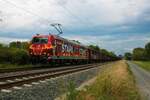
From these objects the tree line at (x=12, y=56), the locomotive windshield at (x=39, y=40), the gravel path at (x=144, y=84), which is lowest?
the gravel path at (x=144, y=84)

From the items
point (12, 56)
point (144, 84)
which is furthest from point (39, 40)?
point (144, 84)

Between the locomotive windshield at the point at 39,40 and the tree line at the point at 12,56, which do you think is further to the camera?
the tree line at the point at 12,56

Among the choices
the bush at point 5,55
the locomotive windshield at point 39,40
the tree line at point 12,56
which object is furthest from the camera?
the tree line at point 12,56

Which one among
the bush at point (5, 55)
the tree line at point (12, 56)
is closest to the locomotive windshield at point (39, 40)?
the tree line at point (12, 56)

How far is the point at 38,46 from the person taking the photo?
111 ft

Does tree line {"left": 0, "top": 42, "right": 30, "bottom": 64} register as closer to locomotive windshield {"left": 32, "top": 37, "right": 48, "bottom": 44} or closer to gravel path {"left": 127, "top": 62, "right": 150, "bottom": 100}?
locomotive windshield {"left": 32, "top": 37, "right": 48, "bottom": 44}

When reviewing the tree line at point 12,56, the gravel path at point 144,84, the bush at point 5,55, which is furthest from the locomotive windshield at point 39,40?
the gravel path at point 144,84

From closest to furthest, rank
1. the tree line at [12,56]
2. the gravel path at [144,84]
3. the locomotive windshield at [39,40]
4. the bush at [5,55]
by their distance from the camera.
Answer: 1. the gravel path at [144,84]
2. the locomotive windshield at [39,40]
3. the bush at [5,55]
4. the tree line at [12,56]

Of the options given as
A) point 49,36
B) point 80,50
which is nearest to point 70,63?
point 80,50

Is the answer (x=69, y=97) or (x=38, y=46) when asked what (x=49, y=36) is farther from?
(x=69, y=97)

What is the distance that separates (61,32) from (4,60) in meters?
8.29

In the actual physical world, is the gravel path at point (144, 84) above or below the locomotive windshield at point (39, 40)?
below

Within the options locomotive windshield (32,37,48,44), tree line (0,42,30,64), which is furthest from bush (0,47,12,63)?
locomotive windshield (32,37,48,44)

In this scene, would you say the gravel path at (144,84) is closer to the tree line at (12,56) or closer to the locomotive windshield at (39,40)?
the locomotive windshield at (39,40)
